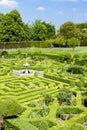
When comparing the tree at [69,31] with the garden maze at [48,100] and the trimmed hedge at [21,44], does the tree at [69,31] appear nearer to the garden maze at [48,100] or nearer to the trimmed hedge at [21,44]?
the trimmed hedge at [21,44]

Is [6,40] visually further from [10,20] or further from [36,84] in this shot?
[36,84]

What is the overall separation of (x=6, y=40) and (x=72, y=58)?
28.5 m

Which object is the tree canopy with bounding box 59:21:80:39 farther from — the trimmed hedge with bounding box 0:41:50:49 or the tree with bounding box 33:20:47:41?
the trimmed hedge with bounding box 0:41:50:49

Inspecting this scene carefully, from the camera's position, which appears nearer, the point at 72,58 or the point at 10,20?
the point at 72,58

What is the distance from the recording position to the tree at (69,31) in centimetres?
7141

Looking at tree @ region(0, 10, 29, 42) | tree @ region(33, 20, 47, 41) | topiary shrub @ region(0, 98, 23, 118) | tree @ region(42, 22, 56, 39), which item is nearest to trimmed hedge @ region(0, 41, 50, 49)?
tree @ region(0, 10, 29, 42)

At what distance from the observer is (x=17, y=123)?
35.6 ft

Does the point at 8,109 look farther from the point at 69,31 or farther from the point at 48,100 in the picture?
the point at 69,31

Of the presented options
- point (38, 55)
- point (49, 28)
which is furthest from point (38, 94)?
point (49, 28)

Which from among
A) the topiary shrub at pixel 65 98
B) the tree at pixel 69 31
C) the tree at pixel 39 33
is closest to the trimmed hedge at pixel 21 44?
the tree at pixel 39 33

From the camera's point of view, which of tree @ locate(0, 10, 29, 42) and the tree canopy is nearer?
tree @ locate(0, 10, 29, 42)

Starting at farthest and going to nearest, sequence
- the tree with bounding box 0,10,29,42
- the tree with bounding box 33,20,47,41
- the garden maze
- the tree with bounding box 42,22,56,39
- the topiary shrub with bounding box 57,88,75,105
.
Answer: the tree with bounding box 42,22,56,39 → the tree with bounding box 33,20,47,41 → the tree with bounding box 0,10,29,42 → the topiary shrub with bounding box 57,88,75,105 → the garden maze

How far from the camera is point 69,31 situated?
72.4 m

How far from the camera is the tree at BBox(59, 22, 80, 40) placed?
7141 cm
